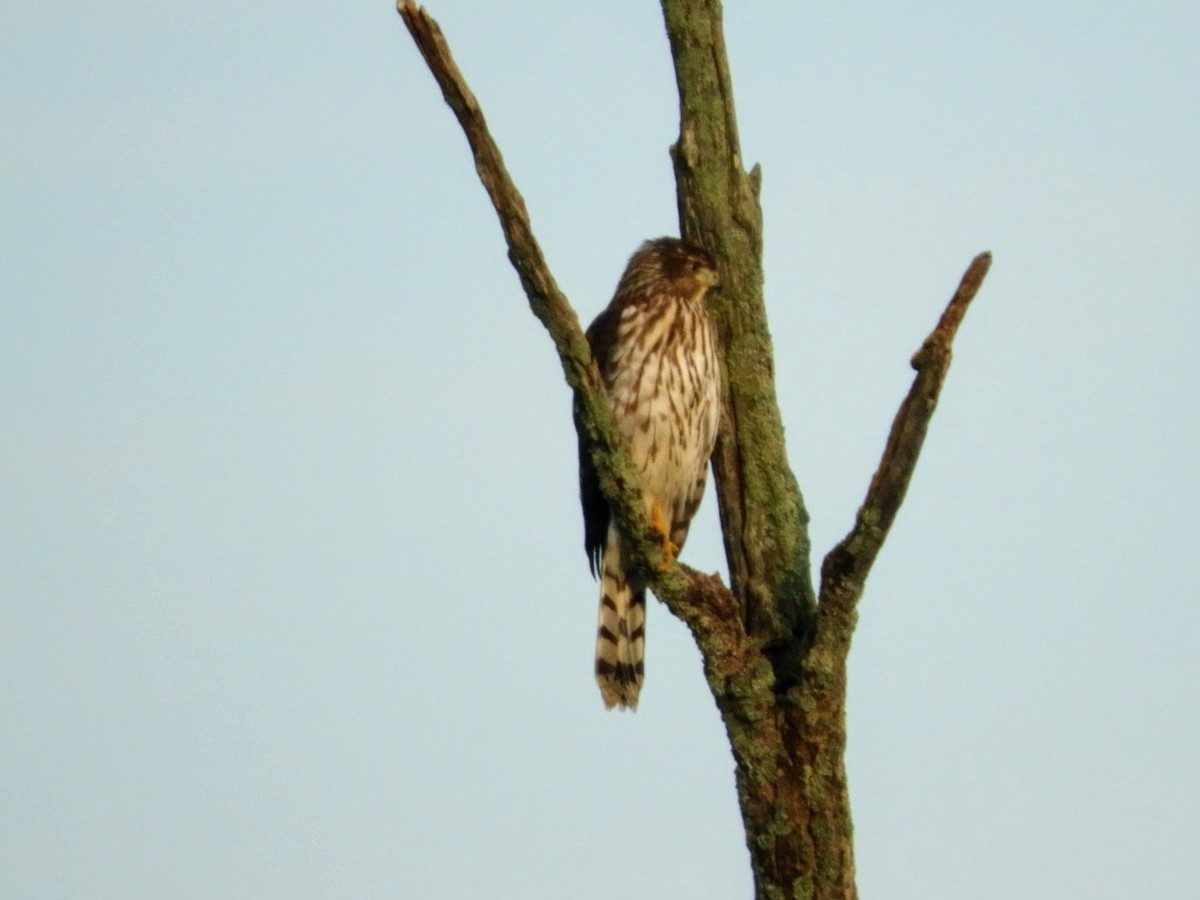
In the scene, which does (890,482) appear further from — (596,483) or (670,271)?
(596,483)

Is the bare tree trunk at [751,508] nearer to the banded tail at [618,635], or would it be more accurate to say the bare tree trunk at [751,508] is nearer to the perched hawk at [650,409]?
the perched hawk at [650,409]

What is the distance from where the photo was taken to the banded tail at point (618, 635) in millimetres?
7840

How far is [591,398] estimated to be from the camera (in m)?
5.66

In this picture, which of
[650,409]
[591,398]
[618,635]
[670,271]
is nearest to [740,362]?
[670,271]

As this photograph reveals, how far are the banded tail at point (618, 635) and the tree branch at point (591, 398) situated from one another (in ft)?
6.36

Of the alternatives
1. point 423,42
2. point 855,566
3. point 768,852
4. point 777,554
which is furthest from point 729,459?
point 423,42

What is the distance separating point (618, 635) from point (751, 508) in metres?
1.71

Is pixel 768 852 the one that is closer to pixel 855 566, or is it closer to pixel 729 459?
pixel 855 566

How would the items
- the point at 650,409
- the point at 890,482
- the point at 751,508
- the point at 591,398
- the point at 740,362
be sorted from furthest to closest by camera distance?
the point at 650,409 < the point at 740,362 < the point at 751,508 < the point at 591,398 < the point at 890,482

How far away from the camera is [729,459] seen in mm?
6574

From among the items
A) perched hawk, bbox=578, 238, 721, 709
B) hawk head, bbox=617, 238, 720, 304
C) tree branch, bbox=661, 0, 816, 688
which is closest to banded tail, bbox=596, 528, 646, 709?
perched hawk, bbox=578, 238, 721, 709

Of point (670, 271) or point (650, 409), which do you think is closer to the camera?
point (670, 271)

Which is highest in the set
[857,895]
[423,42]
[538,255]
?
[423,42]

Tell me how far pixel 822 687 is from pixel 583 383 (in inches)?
50.7
